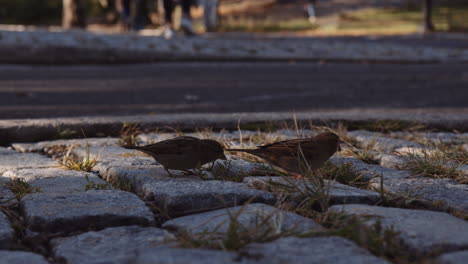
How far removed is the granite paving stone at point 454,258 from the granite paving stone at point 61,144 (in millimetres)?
2623

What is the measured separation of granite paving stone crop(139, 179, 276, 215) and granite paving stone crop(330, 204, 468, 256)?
1.22 feet

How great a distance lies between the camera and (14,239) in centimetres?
231

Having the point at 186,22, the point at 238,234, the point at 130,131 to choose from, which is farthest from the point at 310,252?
the point at 186,22

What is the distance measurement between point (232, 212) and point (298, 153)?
1.90ft

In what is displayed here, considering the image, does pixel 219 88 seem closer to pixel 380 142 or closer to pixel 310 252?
pixel 380 142

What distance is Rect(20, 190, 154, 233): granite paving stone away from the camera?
2410 millimetres

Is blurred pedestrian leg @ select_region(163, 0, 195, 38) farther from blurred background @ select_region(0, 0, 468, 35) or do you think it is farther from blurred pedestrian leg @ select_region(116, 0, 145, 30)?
blurred pedestrian leg @ select_region(116, 0, 145, 30)

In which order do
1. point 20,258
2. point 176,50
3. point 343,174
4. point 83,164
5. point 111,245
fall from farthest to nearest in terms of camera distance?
point 176,50
point 83,164
point 343,174
point 111,245
point 20,258

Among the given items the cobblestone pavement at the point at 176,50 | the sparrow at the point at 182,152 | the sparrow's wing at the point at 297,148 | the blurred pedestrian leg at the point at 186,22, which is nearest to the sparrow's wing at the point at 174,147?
the sparrow at the point at 182,152

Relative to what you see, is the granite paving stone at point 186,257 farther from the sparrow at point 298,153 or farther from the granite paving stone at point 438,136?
the granite paving stone at point 438,136

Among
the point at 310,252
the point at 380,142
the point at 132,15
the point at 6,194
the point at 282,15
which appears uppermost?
the point at 310,252

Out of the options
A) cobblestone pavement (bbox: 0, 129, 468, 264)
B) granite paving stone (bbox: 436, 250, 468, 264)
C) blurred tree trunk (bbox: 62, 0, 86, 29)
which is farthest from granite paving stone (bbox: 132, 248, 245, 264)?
blurred tree trunk (bbox: 62, 0, 86, 29)

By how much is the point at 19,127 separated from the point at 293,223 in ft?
8.89

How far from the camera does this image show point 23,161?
12.1 feet
